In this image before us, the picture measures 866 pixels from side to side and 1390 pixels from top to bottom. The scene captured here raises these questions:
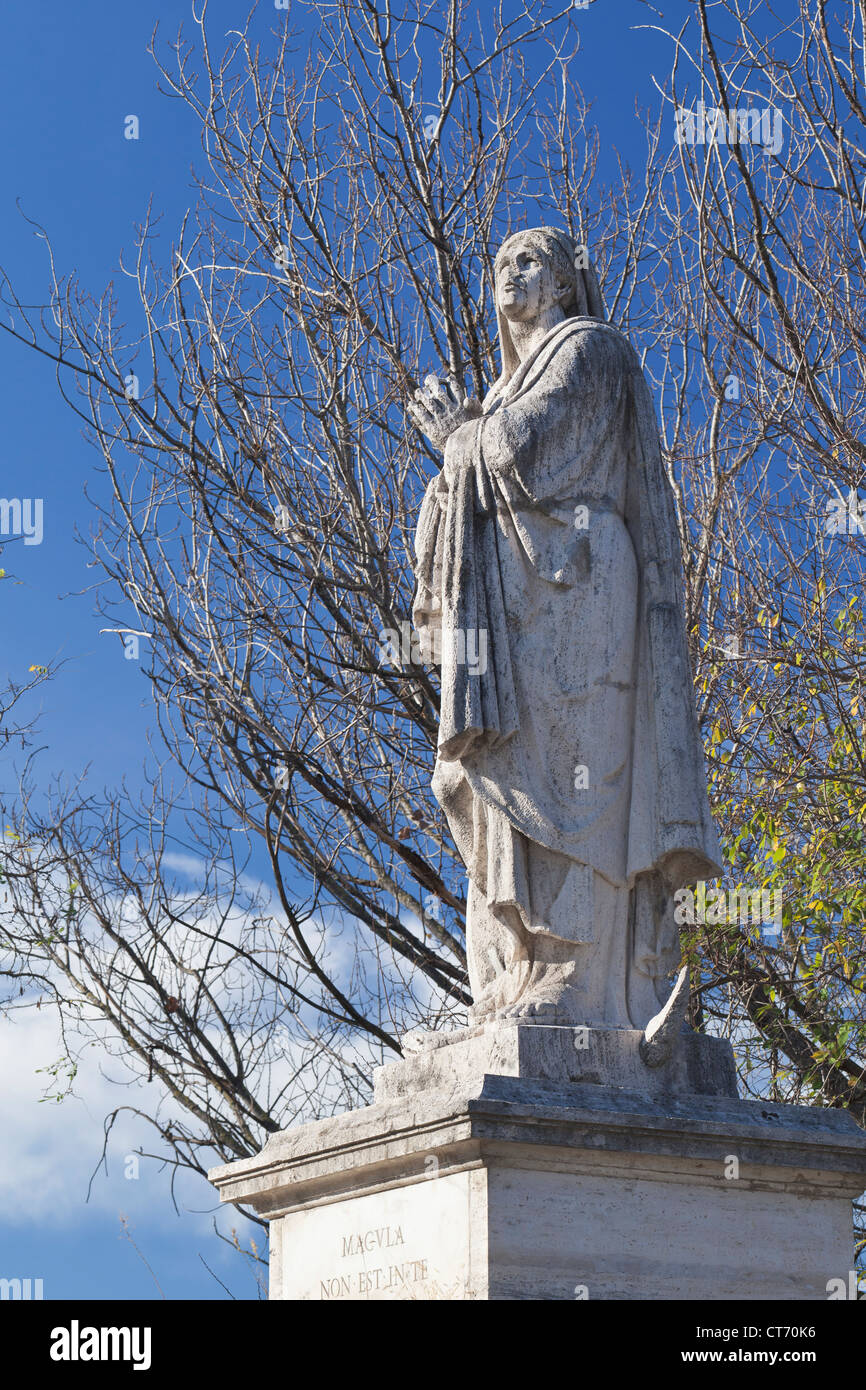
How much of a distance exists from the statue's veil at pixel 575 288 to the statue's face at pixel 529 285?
0.05 meters

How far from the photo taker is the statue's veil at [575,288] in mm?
7395

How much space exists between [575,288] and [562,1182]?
3.21 metres

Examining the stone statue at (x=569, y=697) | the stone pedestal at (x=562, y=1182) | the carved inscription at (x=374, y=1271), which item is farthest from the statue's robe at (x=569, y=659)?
the carved inscription at (x=374, y=1271)

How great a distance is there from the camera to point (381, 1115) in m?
6.30

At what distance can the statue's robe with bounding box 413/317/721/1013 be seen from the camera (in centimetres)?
662

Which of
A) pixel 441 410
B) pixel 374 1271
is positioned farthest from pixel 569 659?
pixel 374 1271

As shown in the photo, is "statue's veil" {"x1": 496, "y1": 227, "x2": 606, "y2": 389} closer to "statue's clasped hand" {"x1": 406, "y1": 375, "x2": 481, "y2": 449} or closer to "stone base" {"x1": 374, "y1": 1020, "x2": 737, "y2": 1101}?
"statue's clasped hand" {"x1": 406, "y1": 375, "x2": 481, "y2": 449}

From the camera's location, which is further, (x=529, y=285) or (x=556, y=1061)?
(x=529, y=285)

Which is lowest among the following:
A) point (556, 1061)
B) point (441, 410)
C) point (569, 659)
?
point (556, 1061)

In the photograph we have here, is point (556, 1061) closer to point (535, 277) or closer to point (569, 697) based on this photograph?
point (569, 697)

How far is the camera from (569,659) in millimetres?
6734

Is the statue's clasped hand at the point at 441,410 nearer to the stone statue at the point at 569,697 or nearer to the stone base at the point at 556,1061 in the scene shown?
the stone statue at the point at 569,697
